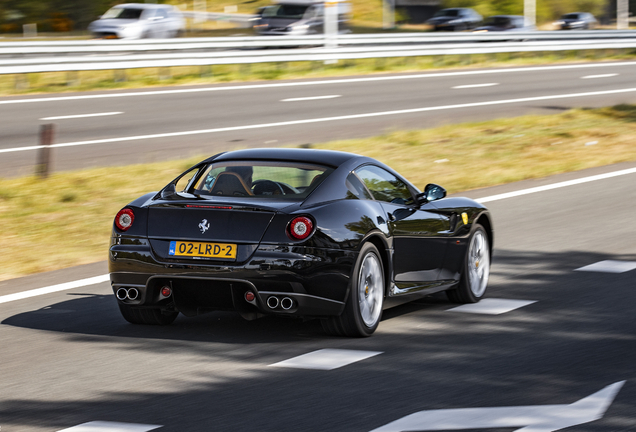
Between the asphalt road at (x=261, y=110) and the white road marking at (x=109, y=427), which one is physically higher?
the asphalt road at (x=261, y=110)

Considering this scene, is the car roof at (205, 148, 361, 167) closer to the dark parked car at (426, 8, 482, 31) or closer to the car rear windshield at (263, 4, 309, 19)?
the car rear windshield at (263, 4, 309, 19)

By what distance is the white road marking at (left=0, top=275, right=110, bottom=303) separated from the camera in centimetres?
820

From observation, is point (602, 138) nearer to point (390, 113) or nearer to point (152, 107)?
point (390, 113)

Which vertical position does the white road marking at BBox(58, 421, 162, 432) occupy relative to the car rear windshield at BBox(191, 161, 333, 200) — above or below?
below

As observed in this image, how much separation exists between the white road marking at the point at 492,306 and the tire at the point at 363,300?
109 cm

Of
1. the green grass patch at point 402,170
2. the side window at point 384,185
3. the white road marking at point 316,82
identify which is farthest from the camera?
the white road marking at point 316,82

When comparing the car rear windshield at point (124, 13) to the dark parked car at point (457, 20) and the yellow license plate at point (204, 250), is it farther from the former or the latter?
the yellow license plate at point (204, 250)

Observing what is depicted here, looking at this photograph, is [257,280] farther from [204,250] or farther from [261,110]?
[261,110]

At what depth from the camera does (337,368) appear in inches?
229

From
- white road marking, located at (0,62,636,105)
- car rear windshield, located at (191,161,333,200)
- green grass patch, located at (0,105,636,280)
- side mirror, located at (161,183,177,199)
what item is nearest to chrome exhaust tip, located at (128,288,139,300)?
side mirror, located at (161,183,177,199)

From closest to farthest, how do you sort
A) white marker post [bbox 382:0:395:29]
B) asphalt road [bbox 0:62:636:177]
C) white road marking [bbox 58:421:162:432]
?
1. white road marking [bbox 58:421:162:432]
2. asphalt road [bbox 0:62:636:177]
3. white marker post [bbox 382:0:395:29]

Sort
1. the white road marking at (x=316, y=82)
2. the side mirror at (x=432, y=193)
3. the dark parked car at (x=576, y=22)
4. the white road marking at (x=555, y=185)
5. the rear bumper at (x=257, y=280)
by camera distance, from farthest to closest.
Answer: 1. the dark parked car at (x=576, y=22)
2. the white road marking at (x=316, y=82)
3. the white road marking at (x=555, y=185)
4. the side mirror at (x=432, y=193)
5. the rear bumper at (x=257, y=280)

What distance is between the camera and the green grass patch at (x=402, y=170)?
10836mm

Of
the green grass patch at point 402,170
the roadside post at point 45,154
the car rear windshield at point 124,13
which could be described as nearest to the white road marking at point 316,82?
the green grass patch at point 402,170
